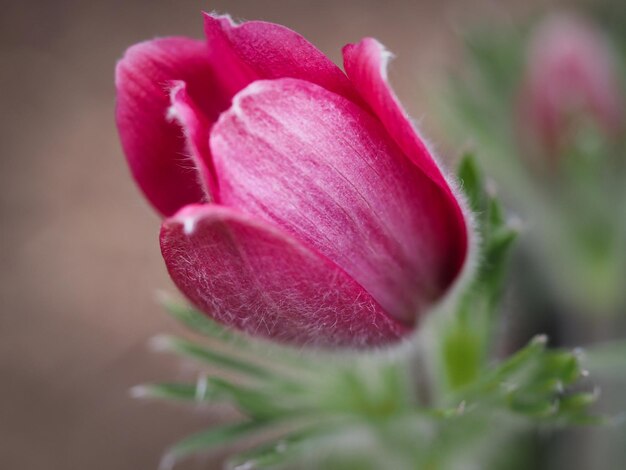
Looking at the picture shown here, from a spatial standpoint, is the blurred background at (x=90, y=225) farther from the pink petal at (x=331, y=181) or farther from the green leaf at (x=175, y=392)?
the pink petal at (x=331, y=181)

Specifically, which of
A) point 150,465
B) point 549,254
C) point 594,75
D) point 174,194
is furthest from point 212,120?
point 150,465

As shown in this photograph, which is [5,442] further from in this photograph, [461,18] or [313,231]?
[313,231]

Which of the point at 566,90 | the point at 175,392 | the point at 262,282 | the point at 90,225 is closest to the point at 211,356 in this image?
the point at 175,392

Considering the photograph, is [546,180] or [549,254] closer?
[546,180]

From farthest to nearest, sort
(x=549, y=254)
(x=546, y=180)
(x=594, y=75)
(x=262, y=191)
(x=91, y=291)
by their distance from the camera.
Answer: (x=91, y=291), (x=549, y=254), (x=546, y=180), (x=594, y=75), (x=262, y=191)

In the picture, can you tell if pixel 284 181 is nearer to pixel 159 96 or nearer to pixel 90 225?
pixel 159 96

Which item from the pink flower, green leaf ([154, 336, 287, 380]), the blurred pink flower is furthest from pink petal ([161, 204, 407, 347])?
the blurred pink flower

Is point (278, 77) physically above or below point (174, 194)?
above
